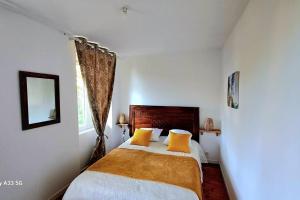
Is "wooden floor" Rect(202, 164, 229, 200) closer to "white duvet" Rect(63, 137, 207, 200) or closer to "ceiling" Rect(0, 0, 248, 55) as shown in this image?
"white duvet" Rect(63, 137, 207, 200)

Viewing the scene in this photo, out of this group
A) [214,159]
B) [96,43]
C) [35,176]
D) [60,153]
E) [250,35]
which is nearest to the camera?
[250,35]

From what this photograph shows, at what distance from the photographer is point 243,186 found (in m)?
1.82

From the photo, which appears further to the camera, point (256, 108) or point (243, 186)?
point (243, 186)

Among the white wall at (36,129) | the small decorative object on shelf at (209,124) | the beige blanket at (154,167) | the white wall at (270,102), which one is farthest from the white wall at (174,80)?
the white wall at (270,102)

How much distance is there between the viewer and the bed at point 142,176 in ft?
6.21

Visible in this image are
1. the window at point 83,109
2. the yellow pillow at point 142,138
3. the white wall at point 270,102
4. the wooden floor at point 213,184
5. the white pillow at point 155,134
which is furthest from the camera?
the white pillow at point 155,134

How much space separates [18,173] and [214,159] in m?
3.42

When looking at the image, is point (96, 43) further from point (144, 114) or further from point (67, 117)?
point (144, 114)

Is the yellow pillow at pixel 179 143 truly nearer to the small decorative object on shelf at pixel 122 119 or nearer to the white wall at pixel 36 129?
the small decorative object on shelf at pixel 122 119

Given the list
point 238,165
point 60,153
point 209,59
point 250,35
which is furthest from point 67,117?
point 209,59

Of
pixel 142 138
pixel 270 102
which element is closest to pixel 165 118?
pixel 142 138

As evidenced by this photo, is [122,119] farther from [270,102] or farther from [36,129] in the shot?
[270,102]

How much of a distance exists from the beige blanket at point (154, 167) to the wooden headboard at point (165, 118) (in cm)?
112

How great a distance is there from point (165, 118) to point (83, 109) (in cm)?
176
